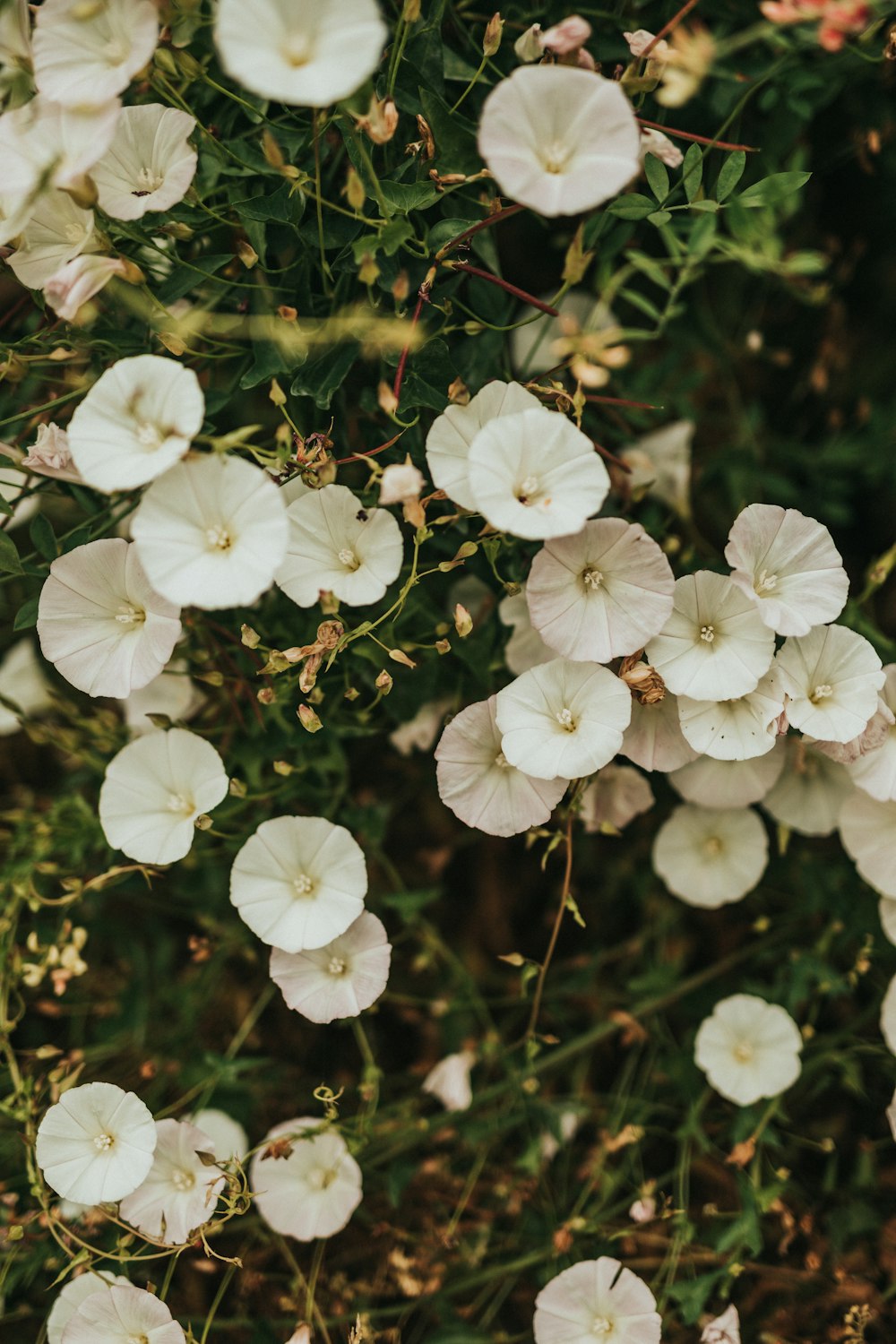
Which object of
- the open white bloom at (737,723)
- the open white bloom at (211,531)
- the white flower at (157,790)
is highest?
the open white bloom at (211,531)

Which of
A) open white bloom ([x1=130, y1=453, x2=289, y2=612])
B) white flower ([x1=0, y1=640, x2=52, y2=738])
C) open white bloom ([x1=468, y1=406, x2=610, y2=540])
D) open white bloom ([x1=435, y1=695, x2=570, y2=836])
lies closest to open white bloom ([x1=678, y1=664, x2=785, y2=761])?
open white bloom ([x1=435, y1=695, x2=570, y2=836])

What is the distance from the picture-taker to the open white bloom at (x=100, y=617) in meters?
1.13

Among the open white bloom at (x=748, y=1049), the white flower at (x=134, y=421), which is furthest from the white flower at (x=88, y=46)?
Result: the open white bloom at (x=748, y=1049)

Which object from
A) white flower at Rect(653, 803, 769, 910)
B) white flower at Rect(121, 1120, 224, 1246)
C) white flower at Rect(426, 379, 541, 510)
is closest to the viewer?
white flower at Rect(426, 379, 541, 510)

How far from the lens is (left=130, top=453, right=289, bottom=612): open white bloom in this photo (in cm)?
99

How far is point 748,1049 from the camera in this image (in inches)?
54.8

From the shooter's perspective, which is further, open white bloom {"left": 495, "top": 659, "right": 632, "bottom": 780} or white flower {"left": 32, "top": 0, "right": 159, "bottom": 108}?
open white bloom {"left": 495, "top": 659, "right": 632, "bottom": 780}

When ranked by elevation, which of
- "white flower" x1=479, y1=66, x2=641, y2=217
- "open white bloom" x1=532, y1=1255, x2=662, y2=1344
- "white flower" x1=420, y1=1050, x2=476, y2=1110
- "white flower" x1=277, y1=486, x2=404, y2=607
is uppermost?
"white flower" x1=479, y1=66, x2=641, y2=217

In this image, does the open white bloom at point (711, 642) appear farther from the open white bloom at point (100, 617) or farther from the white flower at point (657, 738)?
the open white bloom at point (100, 617)

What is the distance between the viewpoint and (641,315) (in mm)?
1830

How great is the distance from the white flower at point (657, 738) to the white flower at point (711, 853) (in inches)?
9.5

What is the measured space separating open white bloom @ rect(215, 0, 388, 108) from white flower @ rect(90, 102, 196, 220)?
0.19 meters

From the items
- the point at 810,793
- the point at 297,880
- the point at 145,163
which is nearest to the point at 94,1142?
the point at 297,880

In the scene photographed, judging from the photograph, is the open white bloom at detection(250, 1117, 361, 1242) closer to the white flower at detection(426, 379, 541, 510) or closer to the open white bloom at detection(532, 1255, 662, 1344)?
the open white bloom at detection(532, 1255, 662, 1344)
